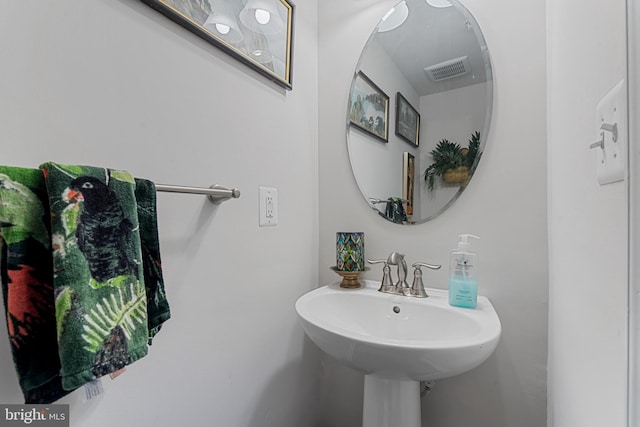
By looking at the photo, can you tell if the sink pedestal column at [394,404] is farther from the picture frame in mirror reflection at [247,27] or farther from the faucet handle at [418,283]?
the picture frame in mirror reflection at [247,27]

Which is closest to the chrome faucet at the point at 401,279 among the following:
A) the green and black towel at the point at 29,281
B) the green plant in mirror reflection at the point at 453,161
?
the green plant in mirror reflection at the point at 453,161

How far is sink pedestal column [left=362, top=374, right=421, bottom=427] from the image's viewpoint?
2.73ft

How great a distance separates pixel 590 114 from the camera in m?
0.46

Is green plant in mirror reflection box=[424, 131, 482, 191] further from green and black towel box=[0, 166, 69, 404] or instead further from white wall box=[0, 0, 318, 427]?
green and black towel box=[0, 166, 69, 404]

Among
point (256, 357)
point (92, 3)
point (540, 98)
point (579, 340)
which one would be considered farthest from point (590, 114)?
point (256, 357)

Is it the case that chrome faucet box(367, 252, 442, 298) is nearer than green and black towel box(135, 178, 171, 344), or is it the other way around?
green and black towel box(135, 178, 171, 344)

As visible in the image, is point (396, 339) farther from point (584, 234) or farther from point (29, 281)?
point (29, 281)

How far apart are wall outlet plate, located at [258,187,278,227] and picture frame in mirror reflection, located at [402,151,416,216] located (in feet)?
1.59

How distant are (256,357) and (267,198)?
531mm

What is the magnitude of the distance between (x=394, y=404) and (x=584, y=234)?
0.67 metres

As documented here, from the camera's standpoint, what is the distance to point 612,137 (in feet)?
1.14

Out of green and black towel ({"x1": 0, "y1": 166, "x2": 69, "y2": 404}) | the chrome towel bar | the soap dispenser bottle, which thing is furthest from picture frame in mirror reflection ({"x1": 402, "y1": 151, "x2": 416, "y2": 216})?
green and black towel ({"x1": 0, "y1": 166, "x2": 69, "y2": 404})

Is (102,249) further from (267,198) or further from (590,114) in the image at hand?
(590,114)

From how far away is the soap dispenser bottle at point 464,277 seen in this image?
2.86ft
